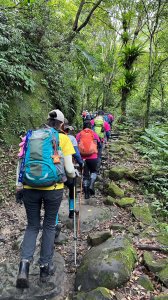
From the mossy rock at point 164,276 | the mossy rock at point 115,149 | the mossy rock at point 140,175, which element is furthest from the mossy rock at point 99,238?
the mossy rock at point 115,149

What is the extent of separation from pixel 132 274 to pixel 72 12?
13.2 metres

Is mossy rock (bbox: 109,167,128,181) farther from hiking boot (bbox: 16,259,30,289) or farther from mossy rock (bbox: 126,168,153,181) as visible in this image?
hiking boot (bbox: 16,259,30,289)

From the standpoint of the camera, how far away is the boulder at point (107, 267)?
3.33 m

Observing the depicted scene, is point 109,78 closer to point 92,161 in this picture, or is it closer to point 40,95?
point 40,95

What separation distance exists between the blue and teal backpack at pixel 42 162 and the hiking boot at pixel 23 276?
0.97 meters

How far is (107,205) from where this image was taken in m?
6.48

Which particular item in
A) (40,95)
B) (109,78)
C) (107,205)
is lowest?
(107,205)

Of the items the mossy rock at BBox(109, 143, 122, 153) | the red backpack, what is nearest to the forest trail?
the red backpack

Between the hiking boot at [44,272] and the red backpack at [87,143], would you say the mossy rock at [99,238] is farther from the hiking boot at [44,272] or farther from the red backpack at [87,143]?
the red backpack at [87,143]

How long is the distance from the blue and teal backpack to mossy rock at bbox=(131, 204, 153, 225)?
8.51ft

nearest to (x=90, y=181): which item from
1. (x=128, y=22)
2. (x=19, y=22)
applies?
(x=19, y=22)

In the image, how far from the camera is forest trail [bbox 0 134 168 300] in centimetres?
335

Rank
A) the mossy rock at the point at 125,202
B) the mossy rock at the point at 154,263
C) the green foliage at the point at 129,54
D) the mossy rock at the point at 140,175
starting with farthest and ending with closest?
1. the green foliage at the point at 129,54
2. the mossy rock at the point at 140,175
3. the mossy rock at the point at 125,202
4. the mossy rock at the point at 154,263

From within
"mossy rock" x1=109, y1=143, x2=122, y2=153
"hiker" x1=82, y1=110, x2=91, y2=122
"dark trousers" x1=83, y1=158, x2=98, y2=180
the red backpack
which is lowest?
"mossy rock" x1=109, y1=143, x2=122, y2=153
